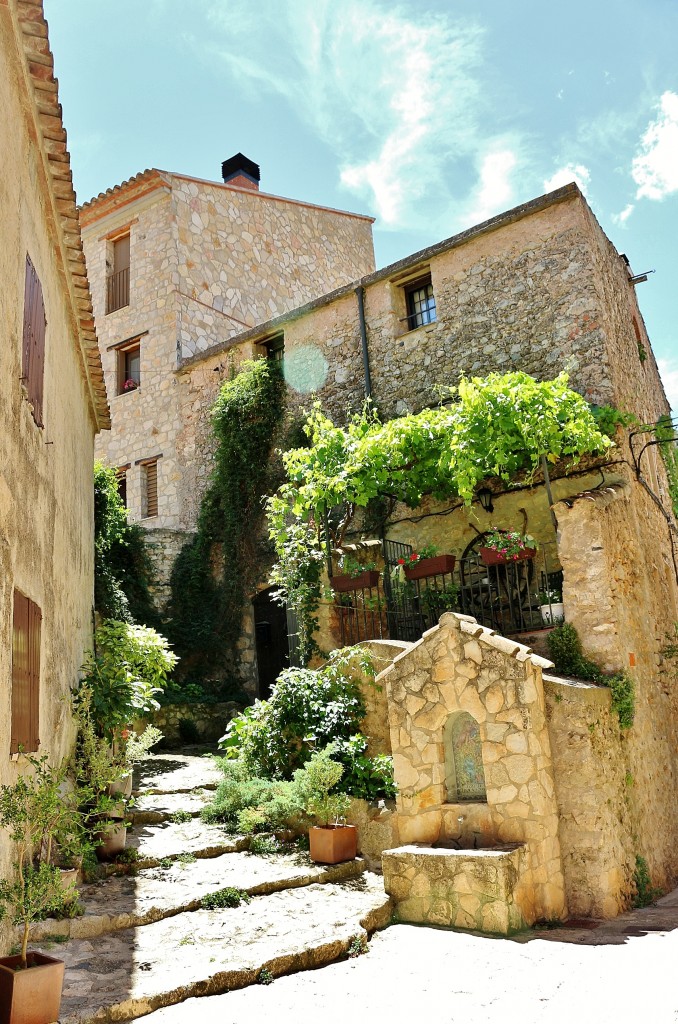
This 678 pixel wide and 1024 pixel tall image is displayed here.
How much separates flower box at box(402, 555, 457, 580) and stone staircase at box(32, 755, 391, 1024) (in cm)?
352

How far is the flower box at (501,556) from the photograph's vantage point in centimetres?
872

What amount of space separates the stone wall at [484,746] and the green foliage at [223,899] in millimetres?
1554

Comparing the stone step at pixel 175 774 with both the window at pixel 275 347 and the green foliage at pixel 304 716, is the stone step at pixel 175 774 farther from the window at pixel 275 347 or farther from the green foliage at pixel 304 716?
the window at pixel 275 347

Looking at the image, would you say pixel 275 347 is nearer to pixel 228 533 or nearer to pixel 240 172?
pixel 228 533

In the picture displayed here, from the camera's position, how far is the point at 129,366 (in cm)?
1739

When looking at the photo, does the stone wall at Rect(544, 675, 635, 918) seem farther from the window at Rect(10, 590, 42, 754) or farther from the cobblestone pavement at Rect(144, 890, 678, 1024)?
the window at Rect(10, 590, 42, 754)

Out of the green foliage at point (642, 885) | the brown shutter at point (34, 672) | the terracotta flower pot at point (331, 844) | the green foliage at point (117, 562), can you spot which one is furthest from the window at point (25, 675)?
the green foliage at point (117, 562)

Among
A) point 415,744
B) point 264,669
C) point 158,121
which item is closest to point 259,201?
point 158,121

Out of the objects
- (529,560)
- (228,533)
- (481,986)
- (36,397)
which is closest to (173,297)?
(228,533)

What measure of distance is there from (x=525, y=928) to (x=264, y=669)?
8.60 meters

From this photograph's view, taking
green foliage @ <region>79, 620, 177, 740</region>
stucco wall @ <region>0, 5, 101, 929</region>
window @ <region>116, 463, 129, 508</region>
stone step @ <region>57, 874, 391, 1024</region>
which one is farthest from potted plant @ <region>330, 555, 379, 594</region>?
window @ <region>116, 463, 129, 508</region>

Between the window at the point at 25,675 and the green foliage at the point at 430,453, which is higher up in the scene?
the green foliage at the point at 430,453

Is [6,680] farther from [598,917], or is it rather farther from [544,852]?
[598,917]

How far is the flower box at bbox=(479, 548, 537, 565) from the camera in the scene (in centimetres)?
872
